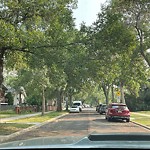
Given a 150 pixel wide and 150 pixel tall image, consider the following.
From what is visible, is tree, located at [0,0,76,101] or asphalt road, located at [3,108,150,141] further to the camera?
asphalt road, located at [3,108,150,141]

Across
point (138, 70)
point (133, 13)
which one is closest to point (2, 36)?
point (133, 13)

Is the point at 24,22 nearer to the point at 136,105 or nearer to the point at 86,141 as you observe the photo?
the point at 86,141

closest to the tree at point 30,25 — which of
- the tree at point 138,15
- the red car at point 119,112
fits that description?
the tree at point 138,15

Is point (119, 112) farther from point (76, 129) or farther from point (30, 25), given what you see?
point (30, 25)

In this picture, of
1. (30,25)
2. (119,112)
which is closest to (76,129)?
(30,25)

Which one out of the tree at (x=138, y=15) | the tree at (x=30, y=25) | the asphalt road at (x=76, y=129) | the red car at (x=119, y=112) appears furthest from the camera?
the red car at (x=119, y=112)

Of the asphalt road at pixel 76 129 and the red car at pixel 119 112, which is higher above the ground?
the red car at pixel 119 112

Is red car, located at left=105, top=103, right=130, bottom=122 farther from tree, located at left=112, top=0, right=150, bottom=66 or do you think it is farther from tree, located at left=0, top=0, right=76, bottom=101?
tree, located at left=0, top=0, right=76, bottom=101

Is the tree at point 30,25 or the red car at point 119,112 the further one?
the red car at point 119,112

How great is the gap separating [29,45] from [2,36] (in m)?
3.08

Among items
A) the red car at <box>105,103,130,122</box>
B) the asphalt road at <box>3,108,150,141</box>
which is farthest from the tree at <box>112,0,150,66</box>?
the asphalt road at <box>3,108,150,141</box>

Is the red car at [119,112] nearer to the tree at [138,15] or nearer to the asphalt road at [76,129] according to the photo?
the asphalt road at [76,129]

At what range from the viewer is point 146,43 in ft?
118

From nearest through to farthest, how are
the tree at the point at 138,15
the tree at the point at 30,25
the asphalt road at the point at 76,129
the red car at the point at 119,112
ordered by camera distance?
the tree at the point at 30,25 → the asphalt road at the point at 76,129 → the tree at the point at 138,15 → the red car at the point at 119,112
